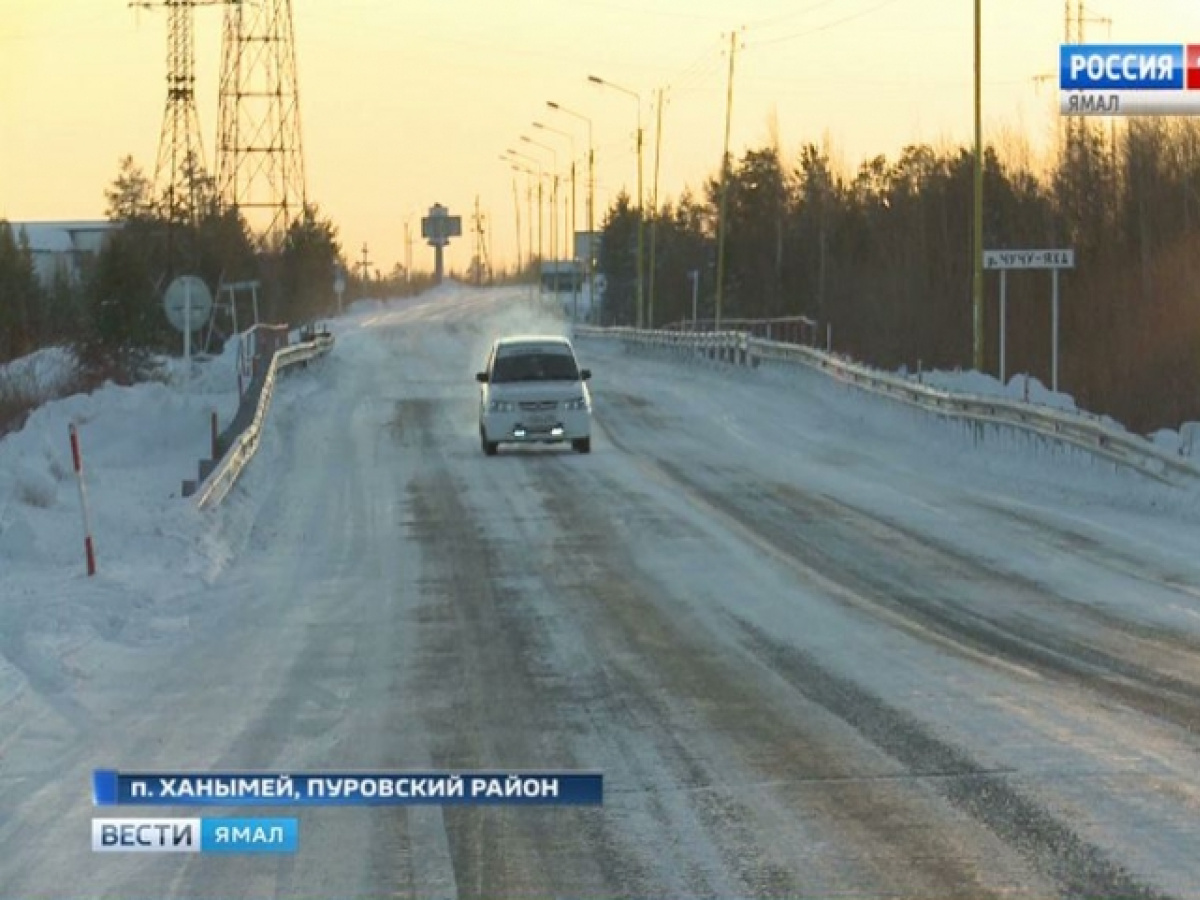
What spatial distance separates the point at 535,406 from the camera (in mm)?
34781

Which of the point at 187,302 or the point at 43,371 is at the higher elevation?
the point at 187,302

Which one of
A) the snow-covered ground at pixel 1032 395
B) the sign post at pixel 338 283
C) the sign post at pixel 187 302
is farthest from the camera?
the sign post at pixel 338 283

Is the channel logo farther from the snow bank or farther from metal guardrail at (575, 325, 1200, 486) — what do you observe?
the snow bank

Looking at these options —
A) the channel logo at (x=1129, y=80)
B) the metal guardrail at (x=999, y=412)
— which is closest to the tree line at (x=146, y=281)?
the metal guardrail at (x=999, y=412)

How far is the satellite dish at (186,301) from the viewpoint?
36719 millimetres

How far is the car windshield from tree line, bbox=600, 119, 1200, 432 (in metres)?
10.3

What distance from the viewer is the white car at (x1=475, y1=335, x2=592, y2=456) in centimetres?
3462

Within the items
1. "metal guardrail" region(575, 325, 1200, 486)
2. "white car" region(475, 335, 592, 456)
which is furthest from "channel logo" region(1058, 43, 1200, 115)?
"white car" region(475, 335, 592, 456)

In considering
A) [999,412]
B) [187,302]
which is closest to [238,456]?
[187,302]

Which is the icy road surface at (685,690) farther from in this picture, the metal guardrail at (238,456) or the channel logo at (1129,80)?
the channel logo at (1129,80)

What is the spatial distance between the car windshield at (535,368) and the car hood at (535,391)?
230mm

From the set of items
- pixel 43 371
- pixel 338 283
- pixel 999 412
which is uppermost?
pixel 338 283

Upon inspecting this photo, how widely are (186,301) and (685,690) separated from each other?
25389mm

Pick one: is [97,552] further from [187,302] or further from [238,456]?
[187,302]
